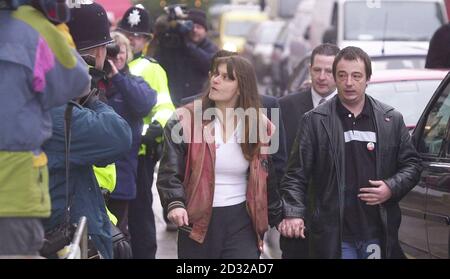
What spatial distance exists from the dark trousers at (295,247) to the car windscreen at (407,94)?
2376mm

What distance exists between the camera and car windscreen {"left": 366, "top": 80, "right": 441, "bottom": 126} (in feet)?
29.5

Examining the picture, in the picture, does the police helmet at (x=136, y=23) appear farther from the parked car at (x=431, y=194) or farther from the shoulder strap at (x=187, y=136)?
the shoulder strap at (x=187, y=136)

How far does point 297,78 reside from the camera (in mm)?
12828

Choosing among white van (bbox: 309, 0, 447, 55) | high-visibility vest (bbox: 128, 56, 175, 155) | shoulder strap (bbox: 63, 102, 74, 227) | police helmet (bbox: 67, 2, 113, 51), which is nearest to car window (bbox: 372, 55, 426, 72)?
white van (bbox: 309, 0, 447, 55)

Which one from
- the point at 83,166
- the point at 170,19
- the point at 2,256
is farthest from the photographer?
the point at 170,19

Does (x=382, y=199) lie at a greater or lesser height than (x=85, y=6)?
lesser

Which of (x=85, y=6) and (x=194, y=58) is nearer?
(x=85, y=6)

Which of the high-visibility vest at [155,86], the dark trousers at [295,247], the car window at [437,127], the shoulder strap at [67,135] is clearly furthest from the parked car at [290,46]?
the shoulder strap at [67,135]

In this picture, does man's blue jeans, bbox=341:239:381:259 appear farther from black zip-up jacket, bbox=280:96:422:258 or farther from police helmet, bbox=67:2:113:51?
police helmet, bbox=67:2:113:51

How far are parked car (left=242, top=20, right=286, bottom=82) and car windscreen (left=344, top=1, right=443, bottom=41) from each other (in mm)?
13470

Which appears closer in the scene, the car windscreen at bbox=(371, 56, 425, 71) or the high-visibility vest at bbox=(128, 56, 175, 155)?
the high-visibility vest at bbox=(128, 56, 175, 155)
